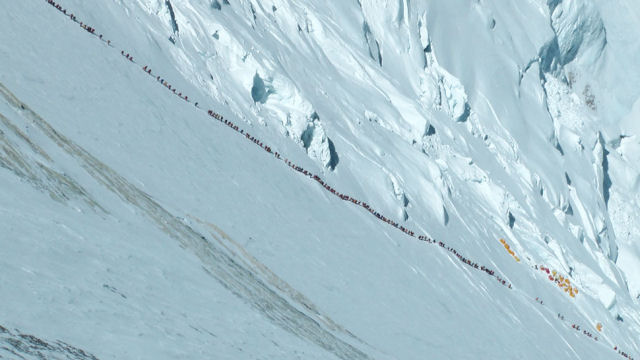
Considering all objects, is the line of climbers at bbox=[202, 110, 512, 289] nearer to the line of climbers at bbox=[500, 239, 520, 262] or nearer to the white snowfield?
the white snowfield

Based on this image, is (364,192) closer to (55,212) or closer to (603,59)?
(55,212)

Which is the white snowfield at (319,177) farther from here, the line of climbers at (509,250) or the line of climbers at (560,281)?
the line of climbers at (509,250)

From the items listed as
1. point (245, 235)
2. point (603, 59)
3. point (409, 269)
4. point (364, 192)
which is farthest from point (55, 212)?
point (603, 59)

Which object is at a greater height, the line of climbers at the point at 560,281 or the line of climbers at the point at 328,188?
the line of climbers at the point at 560,281

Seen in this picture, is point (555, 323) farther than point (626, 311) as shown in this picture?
No

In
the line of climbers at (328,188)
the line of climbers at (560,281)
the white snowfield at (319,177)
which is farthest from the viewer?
the line of climbers at (560,281)

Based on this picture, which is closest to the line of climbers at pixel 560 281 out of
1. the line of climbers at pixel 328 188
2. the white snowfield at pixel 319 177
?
the white snowfield at pixel 319 177

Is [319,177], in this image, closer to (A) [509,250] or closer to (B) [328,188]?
(B) [328,188]

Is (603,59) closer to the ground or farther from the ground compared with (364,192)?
farther from the ground

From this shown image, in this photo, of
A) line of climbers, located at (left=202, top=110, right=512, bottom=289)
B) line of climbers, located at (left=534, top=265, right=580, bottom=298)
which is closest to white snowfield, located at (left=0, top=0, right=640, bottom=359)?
line of climbers, located at (left=534, top=265, right=580, bottom=298)
